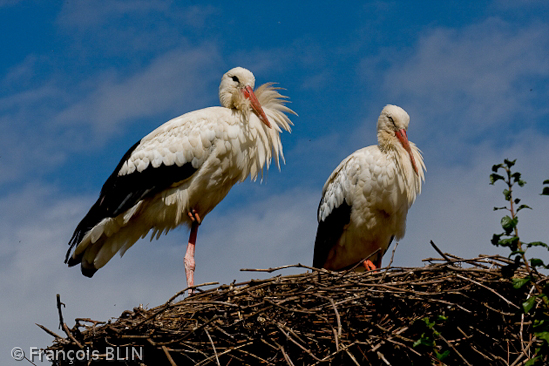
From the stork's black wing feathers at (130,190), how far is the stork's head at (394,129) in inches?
67.3

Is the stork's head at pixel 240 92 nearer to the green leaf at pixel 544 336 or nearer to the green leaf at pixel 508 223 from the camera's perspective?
the green leaf at pixel 508 223

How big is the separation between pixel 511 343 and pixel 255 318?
1536 mm

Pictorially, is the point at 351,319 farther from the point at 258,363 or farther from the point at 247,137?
the point at 247,137

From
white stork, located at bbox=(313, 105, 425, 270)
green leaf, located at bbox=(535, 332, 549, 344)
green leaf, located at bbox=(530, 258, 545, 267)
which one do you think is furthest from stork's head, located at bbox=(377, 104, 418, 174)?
green leaf, located at bbox=(535, 332, 549, 344)

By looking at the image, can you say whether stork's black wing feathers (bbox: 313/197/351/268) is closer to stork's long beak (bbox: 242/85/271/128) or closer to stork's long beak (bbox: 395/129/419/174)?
stork's long beak (bbox: 395/129/419/174)

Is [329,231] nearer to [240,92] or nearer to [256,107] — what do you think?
[256,107]

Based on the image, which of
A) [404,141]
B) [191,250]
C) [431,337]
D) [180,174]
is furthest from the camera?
[191,250]

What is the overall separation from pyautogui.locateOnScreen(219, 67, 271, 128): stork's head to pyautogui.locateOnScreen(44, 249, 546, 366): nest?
2.20 meters

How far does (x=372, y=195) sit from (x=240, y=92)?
1550mm

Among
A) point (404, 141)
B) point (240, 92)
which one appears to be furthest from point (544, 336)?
point (240, 92)

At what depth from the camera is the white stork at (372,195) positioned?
6.01 meters

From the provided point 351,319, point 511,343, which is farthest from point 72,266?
point 511,343

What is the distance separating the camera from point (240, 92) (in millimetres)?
6414

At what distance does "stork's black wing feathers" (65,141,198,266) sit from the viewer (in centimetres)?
600
